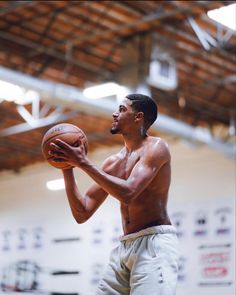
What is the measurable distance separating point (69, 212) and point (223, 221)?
3.63 meters

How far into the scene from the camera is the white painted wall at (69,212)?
1167 cm

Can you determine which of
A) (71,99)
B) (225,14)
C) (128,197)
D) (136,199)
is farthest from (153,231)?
(71,99)

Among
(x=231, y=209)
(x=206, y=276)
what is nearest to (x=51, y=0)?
(x=231, y=209)

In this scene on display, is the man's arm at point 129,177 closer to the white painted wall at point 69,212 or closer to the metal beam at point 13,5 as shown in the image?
the metal beam at point 13,5

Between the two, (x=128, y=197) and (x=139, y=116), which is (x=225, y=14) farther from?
(x=128, y=197)

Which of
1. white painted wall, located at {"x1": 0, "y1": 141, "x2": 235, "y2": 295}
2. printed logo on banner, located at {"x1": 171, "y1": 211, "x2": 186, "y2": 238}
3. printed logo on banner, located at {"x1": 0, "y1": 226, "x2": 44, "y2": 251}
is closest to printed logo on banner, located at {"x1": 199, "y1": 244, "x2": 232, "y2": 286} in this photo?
white painted wall, located at {"x1": 0, "y1": 141, "x2": 235, "y2": 295}

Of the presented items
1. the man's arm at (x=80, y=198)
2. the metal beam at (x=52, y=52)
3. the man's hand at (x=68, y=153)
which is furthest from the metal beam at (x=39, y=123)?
the man's hand at (x=68, y=153)

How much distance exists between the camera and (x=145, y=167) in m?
3.61

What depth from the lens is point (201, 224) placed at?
441 inches

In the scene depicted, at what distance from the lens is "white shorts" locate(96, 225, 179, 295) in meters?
3.56

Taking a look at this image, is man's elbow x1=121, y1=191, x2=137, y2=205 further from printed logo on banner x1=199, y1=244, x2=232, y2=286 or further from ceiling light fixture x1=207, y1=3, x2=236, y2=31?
printed logo on banner x1=199, y1=244, x2=232, y2=286

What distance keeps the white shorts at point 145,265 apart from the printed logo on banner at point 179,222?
7.75 m

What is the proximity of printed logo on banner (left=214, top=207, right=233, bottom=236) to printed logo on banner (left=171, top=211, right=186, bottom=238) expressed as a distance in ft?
2.21

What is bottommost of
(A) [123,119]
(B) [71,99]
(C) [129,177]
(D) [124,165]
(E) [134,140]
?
(C) [129,177]
